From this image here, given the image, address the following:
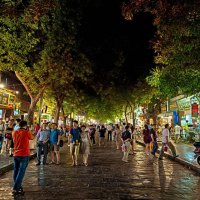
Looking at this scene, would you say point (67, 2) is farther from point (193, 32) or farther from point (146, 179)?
point (146, 179)

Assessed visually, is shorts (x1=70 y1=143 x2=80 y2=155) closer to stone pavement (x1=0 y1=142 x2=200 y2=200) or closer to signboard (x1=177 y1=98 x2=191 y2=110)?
stone pavement (x1=0 y1=142 x2=200 y2=200)

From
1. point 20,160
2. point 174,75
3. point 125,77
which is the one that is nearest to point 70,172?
point 20,160

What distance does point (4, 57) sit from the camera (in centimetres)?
2227

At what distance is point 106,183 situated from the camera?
10.9 m

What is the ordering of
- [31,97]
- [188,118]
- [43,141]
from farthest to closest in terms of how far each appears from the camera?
Result: [188,118]
[31,97]
[43,141]

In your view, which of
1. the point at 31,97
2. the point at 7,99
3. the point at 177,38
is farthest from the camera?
the point at 7,99

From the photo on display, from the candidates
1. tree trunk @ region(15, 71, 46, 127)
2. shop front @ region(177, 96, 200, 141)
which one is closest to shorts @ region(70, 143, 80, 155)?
tree trunk @ region(15, 71, 46, 127)

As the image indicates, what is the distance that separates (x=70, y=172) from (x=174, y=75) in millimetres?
5777

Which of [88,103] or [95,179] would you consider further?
[88,103]

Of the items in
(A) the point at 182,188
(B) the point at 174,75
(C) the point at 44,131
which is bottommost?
(A) the point at 182,188

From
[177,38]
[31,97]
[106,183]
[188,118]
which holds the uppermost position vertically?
[177,38]

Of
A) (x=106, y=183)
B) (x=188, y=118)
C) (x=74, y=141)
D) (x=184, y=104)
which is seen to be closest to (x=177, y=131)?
(x=184, y=104)

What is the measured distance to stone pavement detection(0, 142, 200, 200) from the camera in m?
Result: 9.16

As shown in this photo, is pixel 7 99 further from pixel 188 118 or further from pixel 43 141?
pixel 188 118
